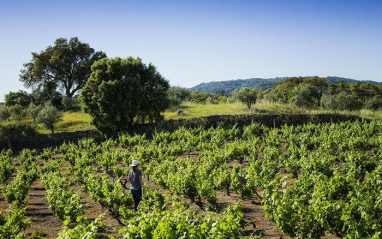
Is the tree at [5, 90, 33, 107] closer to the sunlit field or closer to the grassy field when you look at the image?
the grassy field

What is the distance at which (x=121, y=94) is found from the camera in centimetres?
2375

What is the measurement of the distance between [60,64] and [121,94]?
83.4 ft

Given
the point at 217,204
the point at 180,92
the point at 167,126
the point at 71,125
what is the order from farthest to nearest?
the point at 180,92
the point at 71,125
the point at 167,126
the point at 217,204

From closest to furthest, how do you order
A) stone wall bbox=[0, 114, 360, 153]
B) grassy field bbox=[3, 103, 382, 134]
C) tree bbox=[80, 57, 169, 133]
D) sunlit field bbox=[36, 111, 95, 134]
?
1. stone wall bbox=[0, 114, 360, 153]
2. tree bbox=[80, 57, 169, 133]
3. sunlit field bbox=[36, 111, 95, 134]
4. grassy field bbox=[3, 103, 382, 134]

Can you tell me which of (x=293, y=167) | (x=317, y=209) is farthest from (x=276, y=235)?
(x=293, y=167)

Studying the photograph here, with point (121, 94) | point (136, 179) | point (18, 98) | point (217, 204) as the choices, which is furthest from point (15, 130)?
point (217, 204)

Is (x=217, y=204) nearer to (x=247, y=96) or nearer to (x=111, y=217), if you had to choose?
(x=111, y=217)

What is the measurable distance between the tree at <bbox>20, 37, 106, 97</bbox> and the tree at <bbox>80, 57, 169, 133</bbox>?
2082 cm

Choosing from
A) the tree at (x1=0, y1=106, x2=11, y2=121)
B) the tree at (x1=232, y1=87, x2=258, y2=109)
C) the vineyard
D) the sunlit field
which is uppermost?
the tree at (x1=232, y1=87, x2=258, y2=109)

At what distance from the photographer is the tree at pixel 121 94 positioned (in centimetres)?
2328

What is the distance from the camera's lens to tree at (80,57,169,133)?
23281mm

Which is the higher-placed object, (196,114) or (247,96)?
(247,96)

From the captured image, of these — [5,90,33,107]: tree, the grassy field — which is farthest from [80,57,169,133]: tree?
[5,90,33,107]: tree

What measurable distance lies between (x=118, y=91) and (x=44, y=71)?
27604mm
